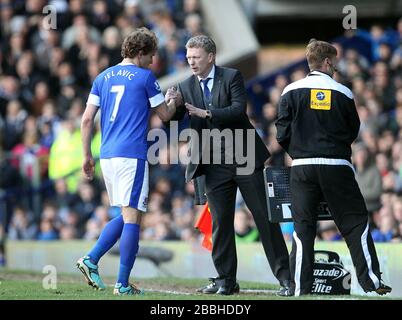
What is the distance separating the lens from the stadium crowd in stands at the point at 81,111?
16.0 meters

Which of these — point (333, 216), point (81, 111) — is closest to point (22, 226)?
point (81, 111)

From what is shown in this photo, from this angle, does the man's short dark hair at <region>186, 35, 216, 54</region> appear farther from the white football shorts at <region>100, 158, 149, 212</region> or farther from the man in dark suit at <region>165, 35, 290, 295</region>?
the white football shorts at <region>100, 158, 149, 212</region>

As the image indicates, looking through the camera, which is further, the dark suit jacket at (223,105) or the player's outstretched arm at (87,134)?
the dark suit jacket at (223,105)

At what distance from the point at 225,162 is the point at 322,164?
109cm

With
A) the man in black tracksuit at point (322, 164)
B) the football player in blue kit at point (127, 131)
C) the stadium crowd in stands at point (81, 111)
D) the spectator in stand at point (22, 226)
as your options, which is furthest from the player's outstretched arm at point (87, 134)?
the spectator in stand at point (22, 226)

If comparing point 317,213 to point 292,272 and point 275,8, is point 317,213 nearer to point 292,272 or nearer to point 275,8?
point 292,272

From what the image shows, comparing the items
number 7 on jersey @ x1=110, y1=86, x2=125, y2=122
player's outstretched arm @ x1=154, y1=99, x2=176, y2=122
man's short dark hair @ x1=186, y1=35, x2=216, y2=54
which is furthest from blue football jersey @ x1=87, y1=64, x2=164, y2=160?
man's short dark hair @ x1=186, y1=35, x2=216, y2=54

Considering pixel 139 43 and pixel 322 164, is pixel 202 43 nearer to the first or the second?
pixel 139 43

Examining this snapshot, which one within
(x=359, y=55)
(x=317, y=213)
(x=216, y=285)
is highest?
(x=359, y=55)

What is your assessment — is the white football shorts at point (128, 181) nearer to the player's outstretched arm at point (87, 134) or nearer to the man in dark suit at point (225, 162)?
the player's outstretched arm at point (87, 134)

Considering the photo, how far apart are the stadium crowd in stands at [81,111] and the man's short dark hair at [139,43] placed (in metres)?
4.90

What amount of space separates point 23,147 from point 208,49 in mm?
9759

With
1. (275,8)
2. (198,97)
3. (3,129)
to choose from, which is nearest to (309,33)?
(275,8)

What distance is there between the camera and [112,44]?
814 inches
